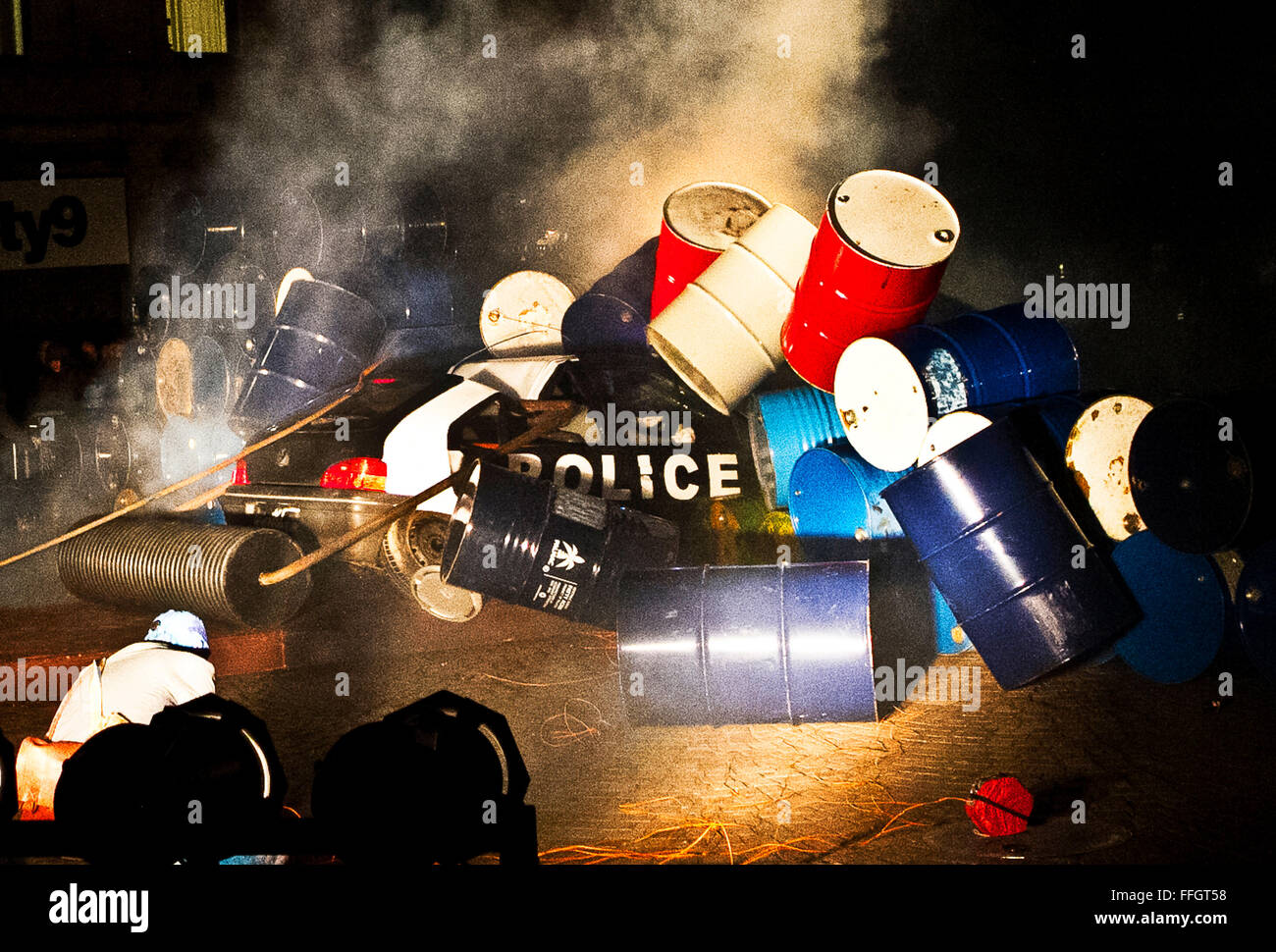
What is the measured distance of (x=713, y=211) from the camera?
5.11 m

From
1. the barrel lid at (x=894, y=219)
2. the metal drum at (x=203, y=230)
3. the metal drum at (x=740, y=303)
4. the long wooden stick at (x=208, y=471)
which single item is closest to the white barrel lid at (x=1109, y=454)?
the barrel lid at (x=894, y=219)

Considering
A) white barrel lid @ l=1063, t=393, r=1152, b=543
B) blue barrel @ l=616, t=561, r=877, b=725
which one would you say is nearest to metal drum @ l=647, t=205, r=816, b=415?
blue barrel @ l=616, t=561, r=877, b=725

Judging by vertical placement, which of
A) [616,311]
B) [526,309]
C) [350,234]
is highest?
[350,234]

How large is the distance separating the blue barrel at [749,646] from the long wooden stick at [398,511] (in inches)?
41.4

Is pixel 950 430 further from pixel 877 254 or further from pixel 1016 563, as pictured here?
pixel 877 254

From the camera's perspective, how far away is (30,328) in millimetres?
7031

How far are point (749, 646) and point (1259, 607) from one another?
2.00 m

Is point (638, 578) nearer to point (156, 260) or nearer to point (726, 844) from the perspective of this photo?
point (726, 844)

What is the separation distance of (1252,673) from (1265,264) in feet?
9.16

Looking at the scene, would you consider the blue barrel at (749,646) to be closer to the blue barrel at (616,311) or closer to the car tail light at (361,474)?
the car tail light at (361,474)

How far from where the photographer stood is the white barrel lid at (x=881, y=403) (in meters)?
4.11

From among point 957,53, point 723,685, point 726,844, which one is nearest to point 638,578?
point 723,685

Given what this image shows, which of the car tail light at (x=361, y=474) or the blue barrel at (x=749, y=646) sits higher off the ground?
the car tail light at (x=361, y=474)

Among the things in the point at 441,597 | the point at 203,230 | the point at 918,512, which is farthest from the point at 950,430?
the point at 203,230
